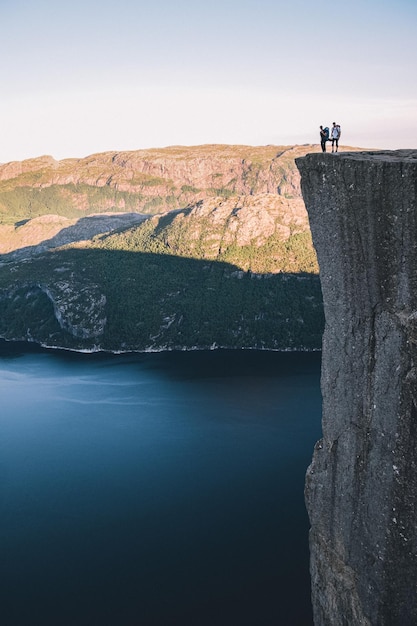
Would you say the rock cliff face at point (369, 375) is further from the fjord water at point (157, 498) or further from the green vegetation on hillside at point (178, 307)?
the green vegetation on hillside at point (178, 307)

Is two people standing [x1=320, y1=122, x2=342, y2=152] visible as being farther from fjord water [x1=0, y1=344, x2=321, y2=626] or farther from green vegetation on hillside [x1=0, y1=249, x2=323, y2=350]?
green vegetation on hillside [x1=0, y1=249, x2=323, y2=350]

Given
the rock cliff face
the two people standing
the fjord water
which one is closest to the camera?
the rock cliff face

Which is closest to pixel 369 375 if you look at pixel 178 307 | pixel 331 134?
pixel 331 134

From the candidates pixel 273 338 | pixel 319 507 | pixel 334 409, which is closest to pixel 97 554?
pixel 319 507

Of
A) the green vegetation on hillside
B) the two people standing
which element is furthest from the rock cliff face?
the green vegetation on hillside

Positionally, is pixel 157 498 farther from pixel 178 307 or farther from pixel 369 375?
pixel 178 307

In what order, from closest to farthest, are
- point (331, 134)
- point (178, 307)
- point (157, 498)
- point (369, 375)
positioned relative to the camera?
point (369, 375)
point (331, 134)
point (157, 498)
point (178, 307)
